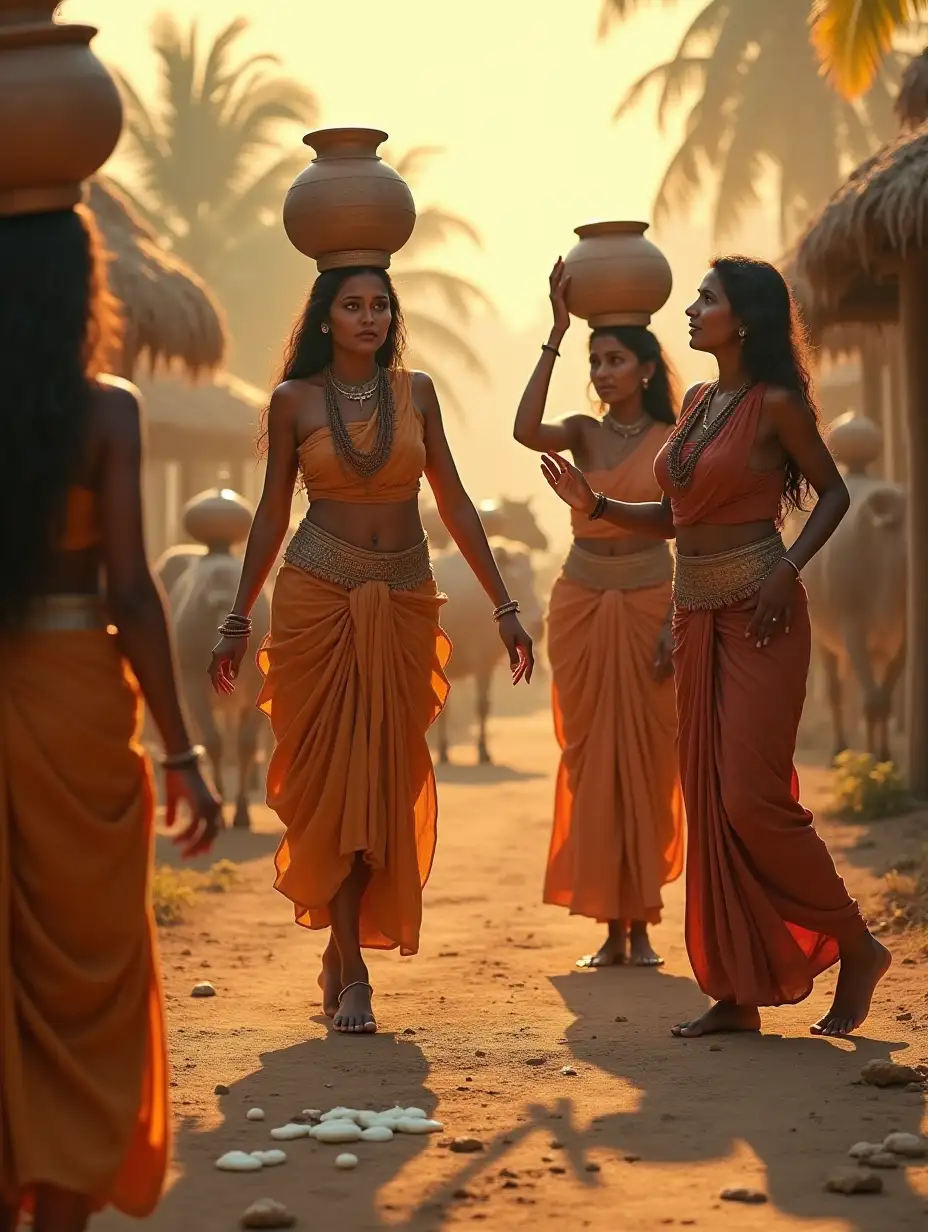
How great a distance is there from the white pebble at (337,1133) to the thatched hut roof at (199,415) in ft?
64.3

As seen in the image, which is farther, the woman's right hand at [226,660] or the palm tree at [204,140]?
the palm tree at [204,140]

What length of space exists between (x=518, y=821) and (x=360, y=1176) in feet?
27.4

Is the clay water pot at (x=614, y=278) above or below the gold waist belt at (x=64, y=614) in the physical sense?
above

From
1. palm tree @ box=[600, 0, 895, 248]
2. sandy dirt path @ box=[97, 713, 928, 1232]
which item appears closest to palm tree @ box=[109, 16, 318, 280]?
palm tree @ box=[600, 0, 895, 248]

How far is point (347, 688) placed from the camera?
21.5 ft

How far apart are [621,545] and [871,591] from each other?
6139mm

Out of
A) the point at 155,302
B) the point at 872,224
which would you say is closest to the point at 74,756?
the point at 872,224

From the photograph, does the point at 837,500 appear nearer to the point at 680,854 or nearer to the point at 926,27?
the point at 680,854

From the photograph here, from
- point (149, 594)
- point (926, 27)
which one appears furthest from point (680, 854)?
point (926, 27)

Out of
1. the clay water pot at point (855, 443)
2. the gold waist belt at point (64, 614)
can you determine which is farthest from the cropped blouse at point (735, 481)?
the clay water pot at point (855, 443)

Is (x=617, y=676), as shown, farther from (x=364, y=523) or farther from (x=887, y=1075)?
(x=887, y=1075)

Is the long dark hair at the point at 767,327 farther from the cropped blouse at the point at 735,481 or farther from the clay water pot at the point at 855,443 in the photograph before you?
the clay water pot at the point at 855,443

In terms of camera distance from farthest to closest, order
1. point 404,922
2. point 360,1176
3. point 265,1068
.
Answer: point 404,922 < point 265,1068 < point 360,1176

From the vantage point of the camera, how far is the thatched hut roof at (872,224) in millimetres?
10562
